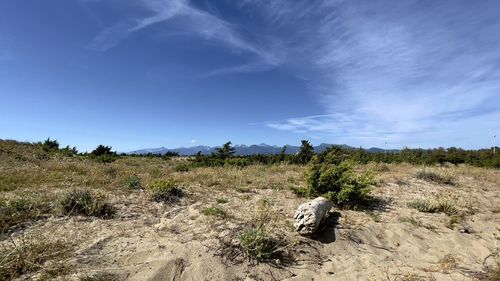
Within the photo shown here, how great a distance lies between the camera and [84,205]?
21.5ft

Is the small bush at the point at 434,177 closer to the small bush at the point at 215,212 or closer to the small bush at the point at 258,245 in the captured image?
the small bush at the point at 215,212

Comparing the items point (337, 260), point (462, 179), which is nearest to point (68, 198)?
point (337, 260)

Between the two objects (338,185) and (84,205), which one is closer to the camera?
(84,205)

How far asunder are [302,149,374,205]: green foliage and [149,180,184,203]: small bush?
3.29 m

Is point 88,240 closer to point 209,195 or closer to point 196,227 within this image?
point 196,227

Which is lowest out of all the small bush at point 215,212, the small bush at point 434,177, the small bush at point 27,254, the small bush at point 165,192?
the small bush at point 27,254

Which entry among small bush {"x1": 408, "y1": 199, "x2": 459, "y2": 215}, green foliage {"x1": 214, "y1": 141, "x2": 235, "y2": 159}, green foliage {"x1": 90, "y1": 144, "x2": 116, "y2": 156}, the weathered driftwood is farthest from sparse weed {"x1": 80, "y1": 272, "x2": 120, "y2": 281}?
green foliage {"x1": 90, "y1": 144, "x2": 116, "y2": 156}

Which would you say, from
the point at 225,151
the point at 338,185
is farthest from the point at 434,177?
the point at 225,151

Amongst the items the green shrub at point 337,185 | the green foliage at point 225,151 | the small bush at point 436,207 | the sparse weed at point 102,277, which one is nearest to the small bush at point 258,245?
the sparse weed at point 102,277

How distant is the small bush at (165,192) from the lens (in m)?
7.73

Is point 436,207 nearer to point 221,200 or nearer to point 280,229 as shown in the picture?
point 280,229

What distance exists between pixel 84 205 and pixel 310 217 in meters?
4.59

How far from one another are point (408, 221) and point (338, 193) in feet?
5.47

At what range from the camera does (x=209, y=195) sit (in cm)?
836
